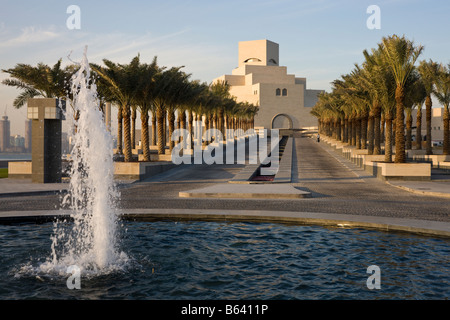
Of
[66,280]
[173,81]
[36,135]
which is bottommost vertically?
[66,280]

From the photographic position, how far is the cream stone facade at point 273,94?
115 meters

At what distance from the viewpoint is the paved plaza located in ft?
38.9

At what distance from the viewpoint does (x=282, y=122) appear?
393ft

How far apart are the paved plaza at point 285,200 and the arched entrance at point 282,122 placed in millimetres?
95038

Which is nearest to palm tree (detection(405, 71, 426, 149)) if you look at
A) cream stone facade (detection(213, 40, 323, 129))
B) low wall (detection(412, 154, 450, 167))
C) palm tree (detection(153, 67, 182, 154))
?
low wall (detection(412, 154, 450, 167))

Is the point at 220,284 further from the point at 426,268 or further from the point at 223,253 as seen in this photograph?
the point at 426,268

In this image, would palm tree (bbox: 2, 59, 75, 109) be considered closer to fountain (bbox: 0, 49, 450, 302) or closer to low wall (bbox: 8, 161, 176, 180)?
low wall (bbox: 8, 161, 176, 180)

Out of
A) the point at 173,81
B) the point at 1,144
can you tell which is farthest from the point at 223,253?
the point at 1,144

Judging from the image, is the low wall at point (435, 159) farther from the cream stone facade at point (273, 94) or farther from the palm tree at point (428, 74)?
the cream stone facade at point (273, 94)

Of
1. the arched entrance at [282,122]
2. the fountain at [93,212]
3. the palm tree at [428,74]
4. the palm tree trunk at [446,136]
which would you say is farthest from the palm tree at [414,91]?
the arched entrance at [282,122]

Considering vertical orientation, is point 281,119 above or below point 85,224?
above

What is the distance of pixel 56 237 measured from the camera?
32.3 feet
